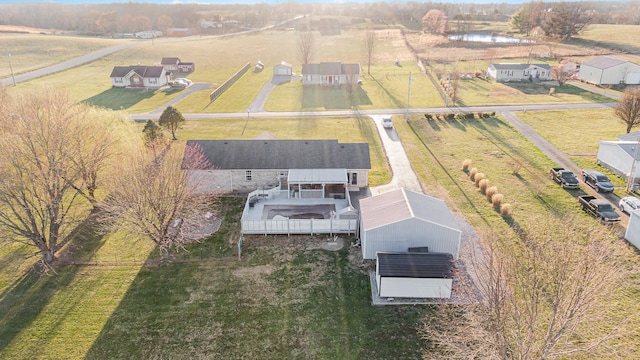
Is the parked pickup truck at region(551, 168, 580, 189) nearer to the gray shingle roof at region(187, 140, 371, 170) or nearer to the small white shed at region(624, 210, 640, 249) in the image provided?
the small white shed at region(624, 210, 640, 249)

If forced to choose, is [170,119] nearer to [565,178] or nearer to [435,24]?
[565,178]

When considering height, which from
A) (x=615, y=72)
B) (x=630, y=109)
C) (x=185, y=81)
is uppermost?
(x=615, y=72)

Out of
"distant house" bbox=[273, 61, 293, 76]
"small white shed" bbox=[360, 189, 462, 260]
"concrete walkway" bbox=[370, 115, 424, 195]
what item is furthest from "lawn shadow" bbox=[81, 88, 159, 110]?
"small white shed" bbox=[360, 189, 462, 260]

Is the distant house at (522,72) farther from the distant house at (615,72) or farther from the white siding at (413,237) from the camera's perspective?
the white siding at (413,237)

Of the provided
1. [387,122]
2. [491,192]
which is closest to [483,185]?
[491,192]

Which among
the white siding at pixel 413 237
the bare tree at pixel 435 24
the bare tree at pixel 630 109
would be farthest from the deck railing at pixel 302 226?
the bare tree at pixel 435 24

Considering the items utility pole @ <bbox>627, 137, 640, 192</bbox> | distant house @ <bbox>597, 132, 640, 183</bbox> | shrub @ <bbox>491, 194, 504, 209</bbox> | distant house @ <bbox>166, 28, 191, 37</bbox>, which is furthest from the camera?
distant house @ <bbox>166, 28, 191, 37</bbox>
